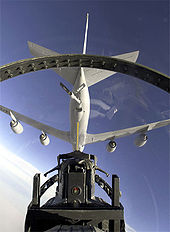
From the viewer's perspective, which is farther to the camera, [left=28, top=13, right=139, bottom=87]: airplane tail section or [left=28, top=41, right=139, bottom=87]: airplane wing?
[left=28, top=41, right=139, bottom=87]: airplane wing

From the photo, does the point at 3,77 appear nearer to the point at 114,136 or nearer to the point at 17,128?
the point at 17,128

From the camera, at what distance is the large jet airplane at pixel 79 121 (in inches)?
1086

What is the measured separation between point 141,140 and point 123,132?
314cm

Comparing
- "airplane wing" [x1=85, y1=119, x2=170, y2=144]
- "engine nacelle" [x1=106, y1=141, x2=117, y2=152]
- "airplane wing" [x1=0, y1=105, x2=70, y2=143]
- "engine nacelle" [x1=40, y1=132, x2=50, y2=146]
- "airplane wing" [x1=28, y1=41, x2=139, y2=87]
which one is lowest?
"engine nacelle" [x1=106, y1=141, x2=117, y2=152]

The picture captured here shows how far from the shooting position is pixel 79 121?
2927 centimetres

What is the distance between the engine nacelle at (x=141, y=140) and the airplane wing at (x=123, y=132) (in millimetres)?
850

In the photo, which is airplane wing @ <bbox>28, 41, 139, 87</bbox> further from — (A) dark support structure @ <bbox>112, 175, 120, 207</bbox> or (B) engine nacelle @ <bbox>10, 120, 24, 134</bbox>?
(A) dark support structure @ <bbox>112, 175, 120, 207</bbox>

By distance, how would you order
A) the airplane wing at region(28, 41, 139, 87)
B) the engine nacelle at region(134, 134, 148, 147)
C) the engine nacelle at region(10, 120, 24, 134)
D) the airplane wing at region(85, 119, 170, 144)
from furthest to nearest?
the airplane wing at region(28, 41, 139, 87)
the engine nacelle at region(134, 134, 148, 147)
the airplane wing at region(85, 119, 170, 144)
the engine nacelle at region(10, 120, 24, 134)

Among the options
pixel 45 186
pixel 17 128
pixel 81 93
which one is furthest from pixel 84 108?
pixel 45 186

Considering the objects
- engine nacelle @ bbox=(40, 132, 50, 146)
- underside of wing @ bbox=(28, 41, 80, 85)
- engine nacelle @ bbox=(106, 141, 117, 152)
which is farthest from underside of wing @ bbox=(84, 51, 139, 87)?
engine nacelle @ bbox=(40, 132, 50, 146)

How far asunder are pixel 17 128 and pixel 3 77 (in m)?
20.7

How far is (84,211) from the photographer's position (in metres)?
5.54

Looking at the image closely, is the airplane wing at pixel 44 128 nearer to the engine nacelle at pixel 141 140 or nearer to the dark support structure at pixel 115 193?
the engine nacelle at pixel 141 140

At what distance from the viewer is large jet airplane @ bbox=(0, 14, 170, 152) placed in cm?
2759
